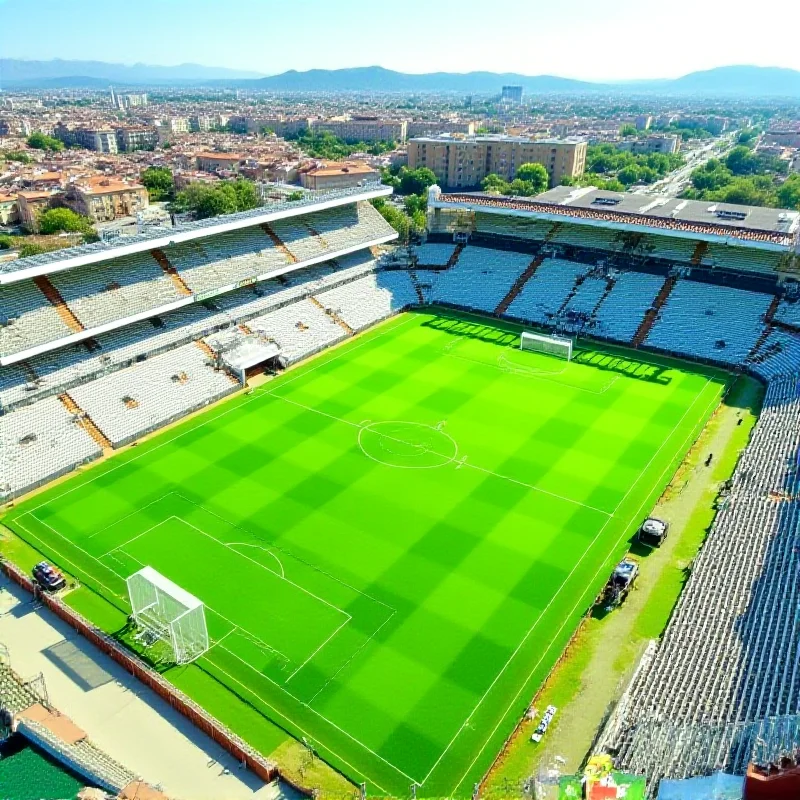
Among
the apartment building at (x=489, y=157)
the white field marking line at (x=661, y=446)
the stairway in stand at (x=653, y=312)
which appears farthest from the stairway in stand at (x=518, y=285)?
the apartment building at (x=489, y=157)

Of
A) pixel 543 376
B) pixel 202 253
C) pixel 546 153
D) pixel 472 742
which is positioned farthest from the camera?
pixel 546 153

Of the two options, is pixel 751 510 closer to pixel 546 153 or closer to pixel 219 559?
pixel 219 559

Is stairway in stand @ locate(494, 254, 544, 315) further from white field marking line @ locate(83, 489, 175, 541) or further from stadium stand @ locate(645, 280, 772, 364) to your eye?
white field marking line @ locate(83, 489, 175, 541)

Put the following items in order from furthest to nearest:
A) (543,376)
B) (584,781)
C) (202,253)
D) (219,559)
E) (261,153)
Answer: (261,153) → (202,253) → (543,376) → (219,559) → (584,781)

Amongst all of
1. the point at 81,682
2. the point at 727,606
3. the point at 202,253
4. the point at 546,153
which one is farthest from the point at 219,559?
the point at 546,153

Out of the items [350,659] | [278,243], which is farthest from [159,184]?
[350,659]

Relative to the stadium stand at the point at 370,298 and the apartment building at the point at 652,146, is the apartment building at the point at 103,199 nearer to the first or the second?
the stadium stand at the point at 370,298
